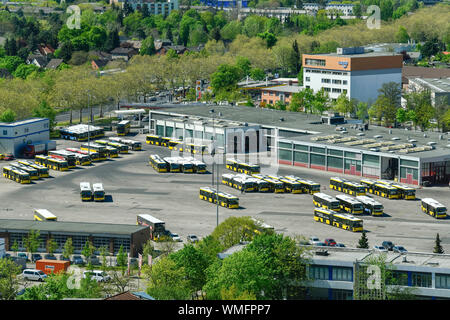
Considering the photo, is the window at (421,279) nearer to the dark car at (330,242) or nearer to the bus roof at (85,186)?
the dark car at (330,242)

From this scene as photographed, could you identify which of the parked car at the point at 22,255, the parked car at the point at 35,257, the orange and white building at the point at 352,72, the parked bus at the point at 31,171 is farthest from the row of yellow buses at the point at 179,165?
the orange and white building at the point at 352,72

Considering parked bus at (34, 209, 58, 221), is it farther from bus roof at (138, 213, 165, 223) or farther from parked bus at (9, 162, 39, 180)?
parked bus at (9, 162, 39, 180)

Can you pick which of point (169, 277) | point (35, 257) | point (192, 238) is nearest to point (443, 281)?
point (169, 277)

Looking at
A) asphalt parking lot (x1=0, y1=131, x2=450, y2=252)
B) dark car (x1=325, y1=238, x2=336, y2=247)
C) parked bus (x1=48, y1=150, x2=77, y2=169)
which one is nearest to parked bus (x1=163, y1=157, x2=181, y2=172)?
asphalt parking lot (x1=0, y1=131, x2=450, y2=252)

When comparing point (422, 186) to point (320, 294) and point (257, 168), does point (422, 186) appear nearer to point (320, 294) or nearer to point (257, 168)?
point (257, 168)

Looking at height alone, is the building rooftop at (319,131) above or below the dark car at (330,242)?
above

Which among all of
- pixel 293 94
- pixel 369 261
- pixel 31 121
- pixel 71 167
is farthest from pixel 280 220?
pixel 293 94
